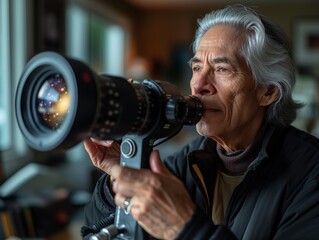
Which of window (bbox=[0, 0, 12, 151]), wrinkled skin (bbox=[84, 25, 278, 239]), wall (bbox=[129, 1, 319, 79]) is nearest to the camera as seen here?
wrinkled skin (bbox=[84, 25, 278, 239])

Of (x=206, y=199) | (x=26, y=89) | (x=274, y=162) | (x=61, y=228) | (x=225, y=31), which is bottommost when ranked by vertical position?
(x=61, y=228)

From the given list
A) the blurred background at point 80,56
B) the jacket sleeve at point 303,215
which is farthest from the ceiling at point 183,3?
the jacket sleeve at point 303,215

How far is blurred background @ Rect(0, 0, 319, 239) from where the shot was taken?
5.45 feet

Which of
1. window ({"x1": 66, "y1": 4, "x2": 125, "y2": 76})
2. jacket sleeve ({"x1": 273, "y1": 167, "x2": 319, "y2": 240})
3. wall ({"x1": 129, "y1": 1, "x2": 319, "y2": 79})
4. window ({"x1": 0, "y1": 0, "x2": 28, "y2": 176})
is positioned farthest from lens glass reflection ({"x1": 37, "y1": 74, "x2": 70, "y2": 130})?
wall ({"x1": 129, "y1": 1, "x2": 319, "y2": 79})

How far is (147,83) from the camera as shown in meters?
0.84

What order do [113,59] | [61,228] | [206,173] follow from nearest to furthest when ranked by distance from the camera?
[206,173] < [61,228] < [113,59]

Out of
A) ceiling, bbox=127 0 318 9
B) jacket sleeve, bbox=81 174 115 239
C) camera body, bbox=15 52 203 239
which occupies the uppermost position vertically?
ceiling, bbox=127 0 318 9

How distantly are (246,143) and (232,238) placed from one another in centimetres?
41

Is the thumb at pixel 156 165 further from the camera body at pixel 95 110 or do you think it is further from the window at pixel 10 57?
the window at pixel 10 57

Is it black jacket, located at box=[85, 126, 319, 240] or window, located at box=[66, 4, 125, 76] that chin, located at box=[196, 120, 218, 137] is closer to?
black jacket, located at box=[85, 126, 319, 240]

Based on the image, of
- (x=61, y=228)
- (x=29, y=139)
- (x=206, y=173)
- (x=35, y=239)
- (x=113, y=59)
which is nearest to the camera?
(x=29, y=139)

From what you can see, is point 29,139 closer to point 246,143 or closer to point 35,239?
point 246,143

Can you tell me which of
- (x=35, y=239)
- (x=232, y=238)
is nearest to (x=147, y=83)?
(x=232, y=238)

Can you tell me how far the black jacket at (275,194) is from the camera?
2.81ft
